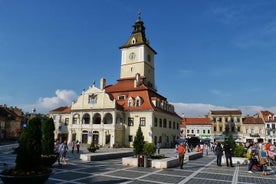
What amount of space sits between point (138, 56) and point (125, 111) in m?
17.4

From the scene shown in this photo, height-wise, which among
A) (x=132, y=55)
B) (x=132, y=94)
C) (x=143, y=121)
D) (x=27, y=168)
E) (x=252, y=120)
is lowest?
(x=27, y=168)

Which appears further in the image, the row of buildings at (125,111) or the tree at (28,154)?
the row of buildings at (125,111)

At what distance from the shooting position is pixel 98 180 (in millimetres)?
12578

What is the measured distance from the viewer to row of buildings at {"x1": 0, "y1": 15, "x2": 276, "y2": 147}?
4701 cm

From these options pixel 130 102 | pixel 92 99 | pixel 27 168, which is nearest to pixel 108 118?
pixel 92 99

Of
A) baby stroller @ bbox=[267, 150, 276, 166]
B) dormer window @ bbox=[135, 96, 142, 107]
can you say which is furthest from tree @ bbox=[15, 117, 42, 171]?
dormer window @ bbox=[135, 96, 142, 107]

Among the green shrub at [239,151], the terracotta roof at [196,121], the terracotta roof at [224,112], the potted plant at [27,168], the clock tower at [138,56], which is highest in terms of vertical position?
the clock tower at [138,56]

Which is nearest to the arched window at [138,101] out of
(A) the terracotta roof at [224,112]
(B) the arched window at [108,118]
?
(B) the arched window at [108,118]

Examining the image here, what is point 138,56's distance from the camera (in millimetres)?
61031

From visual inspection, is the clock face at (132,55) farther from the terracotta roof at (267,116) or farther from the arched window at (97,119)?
the terracotta roof at (267,116)

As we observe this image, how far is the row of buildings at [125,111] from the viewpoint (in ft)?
154

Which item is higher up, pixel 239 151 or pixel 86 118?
pixel 86 118

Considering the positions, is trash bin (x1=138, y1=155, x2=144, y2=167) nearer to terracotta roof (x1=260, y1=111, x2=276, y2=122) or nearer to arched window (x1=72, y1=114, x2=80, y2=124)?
arched window (x1=72, y1=114, x2=80, y2=124)

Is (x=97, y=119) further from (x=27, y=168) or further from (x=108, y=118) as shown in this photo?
(x=27, y=168)
